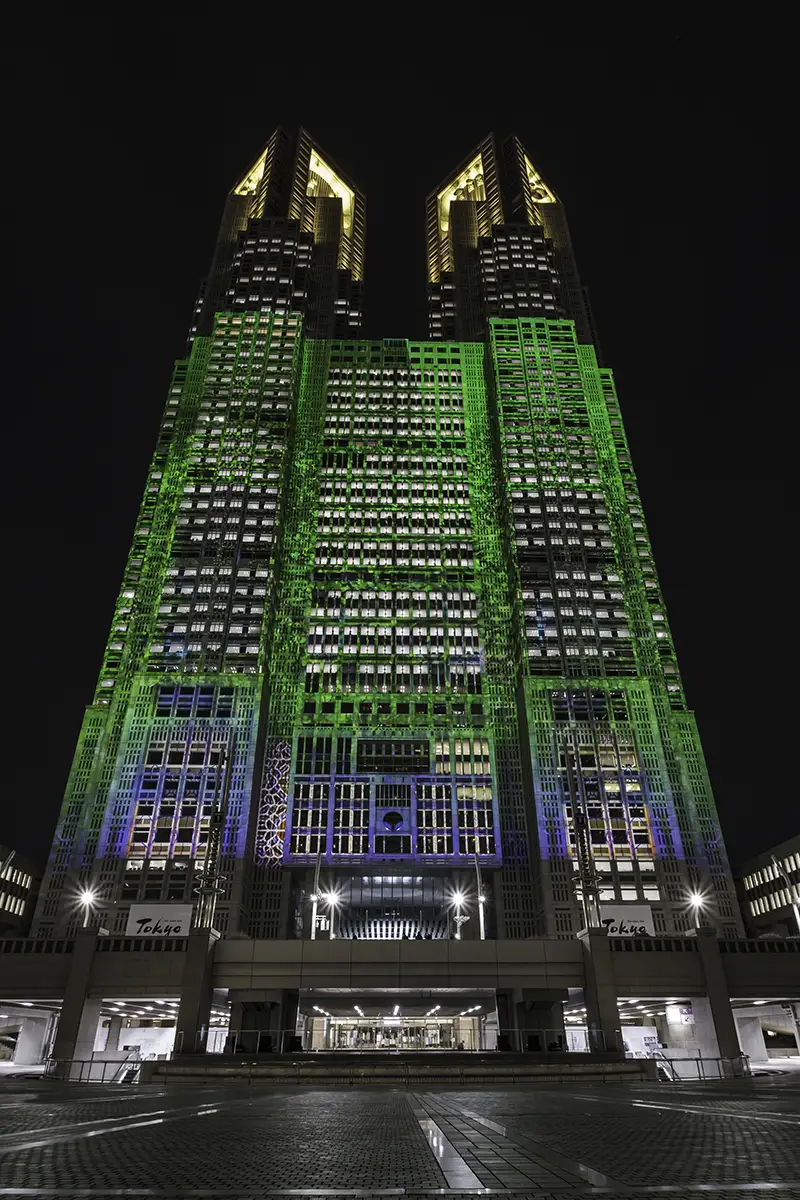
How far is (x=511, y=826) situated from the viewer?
96.8m

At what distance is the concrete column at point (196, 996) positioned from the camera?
51688mm

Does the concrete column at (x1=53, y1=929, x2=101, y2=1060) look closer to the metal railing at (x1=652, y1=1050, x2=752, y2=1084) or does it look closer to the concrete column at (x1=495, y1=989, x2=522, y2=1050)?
the concrete column at (x1=495, y1=989, x2=522, y2=1050)

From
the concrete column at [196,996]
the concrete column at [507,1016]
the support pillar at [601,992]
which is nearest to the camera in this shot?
the concrete column at [196,996]

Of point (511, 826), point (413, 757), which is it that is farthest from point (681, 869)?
point (413, 757)

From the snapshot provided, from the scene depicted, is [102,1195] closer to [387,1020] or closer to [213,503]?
[387,1020]

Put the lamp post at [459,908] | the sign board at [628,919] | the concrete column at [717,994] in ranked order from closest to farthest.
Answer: the concrete column at [717,994]
the sign board at [628,919]
the lamp post at [459,908]

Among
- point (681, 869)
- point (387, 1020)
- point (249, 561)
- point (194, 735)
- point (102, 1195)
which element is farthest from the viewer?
point (249, 561)

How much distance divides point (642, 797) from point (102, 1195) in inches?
3810

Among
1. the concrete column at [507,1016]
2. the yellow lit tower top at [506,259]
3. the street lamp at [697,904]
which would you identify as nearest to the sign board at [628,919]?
the street lamp at [697,904]

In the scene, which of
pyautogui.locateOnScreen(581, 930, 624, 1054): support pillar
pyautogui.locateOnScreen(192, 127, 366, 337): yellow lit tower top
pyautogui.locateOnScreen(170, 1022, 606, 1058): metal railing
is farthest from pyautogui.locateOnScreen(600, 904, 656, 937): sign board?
pyautogui.locateOnScreen(192, 127, 366, 337): yellow lit tower top

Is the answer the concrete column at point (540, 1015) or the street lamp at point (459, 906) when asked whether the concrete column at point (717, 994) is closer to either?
the concrete column at point (540, 1015)

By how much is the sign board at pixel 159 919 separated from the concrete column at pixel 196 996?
743 inches

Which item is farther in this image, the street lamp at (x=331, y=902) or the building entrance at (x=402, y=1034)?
the street lamp at (x=331, y=902)

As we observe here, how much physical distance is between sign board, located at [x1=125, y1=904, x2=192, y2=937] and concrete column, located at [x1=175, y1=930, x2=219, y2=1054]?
18.9 m
